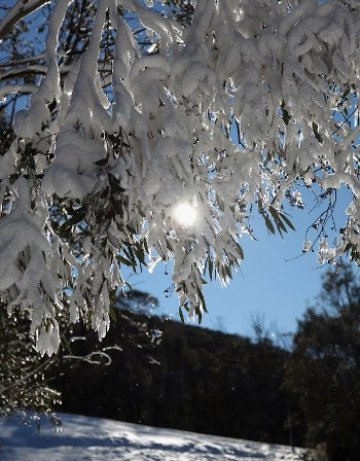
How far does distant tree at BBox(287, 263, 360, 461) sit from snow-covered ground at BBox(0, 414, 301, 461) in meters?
1.94

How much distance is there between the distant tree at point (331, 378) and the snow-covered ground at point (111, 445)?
1.94 m

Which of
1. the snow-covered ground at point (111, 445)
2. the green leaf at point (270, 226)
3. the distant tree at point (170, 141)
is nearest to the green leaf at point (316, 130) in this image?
the distant tree at point (170, 141)

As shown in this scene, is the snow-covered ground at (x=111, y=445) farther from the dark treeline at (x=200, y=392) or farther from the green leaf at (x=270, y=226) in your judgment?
the green leaf at (x=270, y=226)

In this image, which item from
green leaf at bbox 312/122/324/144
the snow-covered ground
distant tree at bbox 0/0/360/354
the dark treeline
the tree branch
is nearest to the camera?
distant tree at bbox 0/0/360/354

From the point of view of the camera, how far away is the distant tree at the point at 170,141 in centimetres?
208

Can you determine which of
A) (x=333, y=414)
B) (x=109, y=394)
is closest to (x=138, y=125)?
(x=333, y=414)

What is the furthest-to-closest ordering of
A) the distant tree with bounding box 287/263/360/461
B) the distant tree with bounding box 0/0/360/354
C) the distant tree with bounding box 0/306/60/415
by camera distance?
the distant tree with bounding box 287/263/360/461, the distant tree with bounding box 0/306/60/415, the distant tree with bounding box 0/0/360/354

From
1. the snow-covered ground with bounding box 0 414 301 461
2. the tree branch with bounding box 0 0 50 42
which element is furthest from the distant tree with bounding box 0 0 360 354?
the snow-covered ground with bounding box 0 414 301 461

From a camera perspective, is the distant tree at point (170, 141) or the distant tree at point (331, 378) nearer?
the distant tree at point (170, 141)

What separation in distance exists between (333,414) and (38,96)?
530 inches

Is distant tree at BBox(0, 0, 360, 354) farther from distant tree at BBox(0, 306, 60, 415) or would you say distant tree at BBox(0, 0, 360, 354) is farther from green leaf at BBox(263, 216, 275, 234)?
distant tree at BBox(0, 306, 60, 415)

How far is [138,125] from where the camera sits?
2.17 m

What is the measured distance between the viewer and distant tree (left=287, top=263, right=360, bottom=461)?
13.7 m

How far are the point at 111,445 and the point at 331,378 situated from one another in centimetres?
609
